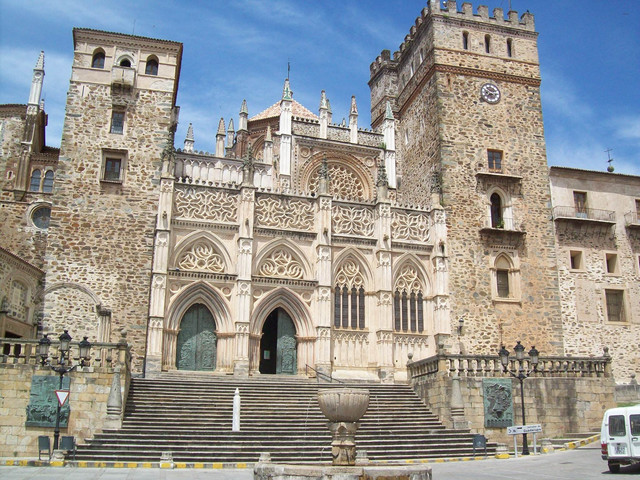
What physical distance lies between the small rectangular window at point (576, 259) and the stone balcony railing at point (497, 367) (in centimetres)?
817

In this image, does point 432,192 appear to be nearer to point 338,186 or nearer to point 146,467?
point 338,186

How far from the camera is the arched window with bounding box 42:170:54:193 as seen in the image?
36844 mm

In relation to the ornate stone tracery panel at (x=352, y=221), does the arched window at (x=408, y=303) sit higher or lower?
lower

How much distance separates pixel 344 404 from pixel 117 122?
2090 centimetres

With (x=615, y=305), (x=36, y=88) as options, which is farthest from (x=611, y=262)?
(x=36, y=88)

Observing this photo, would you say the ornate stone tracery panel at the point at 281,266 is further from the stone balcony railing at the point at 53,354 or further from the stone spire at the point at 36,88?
the stone spire at the point at 36,88

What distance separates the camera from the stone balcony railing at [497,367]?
24562mm

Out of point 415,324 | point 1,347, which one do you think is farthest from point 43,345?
point 415,324

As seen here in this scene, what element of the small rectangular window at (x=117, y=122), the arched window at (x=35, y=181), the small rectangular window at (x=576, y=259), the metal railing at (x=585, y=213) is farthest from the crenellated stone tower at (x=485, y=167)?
the arched window at (x=35, y=181)

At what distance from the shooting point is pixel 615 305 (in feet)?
109

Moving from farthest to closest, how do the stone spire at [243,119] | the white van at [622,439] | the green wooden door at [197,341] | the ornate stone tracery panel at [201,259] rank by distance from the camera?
the stone spire at [243,119] < the ornate stone tracery panel at [201,259] < the green wooden door at [197,341] < the white van at [622,439]

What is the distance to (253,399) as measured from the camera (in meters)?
23.8

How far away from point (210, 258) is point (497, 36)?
65.1 ft

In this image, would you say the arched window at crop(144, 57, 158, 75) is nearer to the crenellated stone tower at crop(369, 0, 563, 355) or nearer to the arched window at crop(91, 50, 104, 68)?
the arched window at crop(91, 50, 104, 68)
